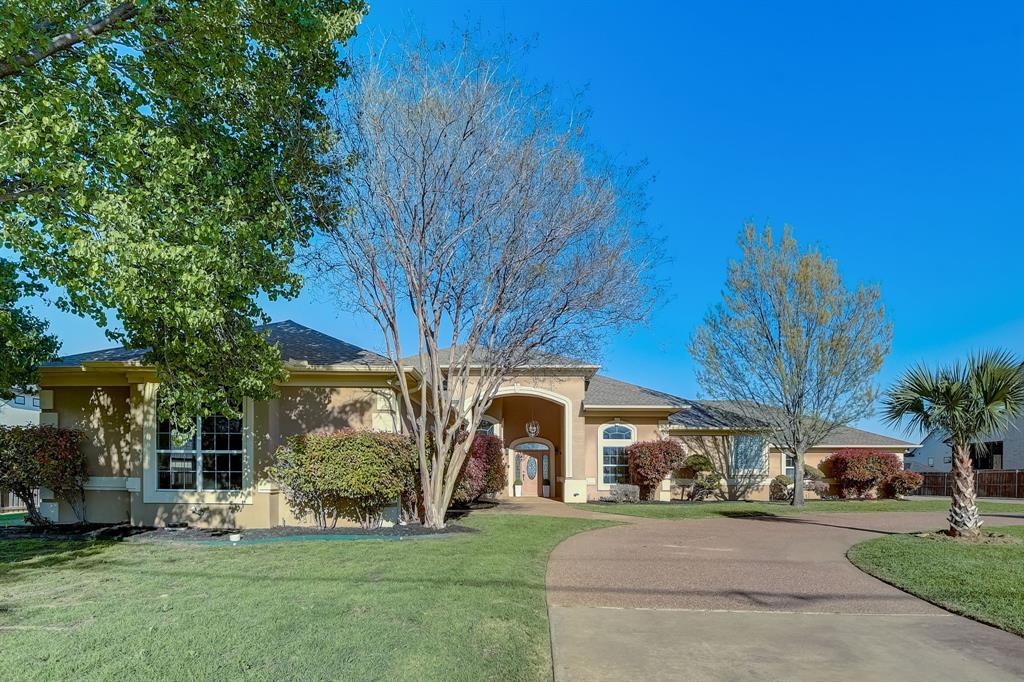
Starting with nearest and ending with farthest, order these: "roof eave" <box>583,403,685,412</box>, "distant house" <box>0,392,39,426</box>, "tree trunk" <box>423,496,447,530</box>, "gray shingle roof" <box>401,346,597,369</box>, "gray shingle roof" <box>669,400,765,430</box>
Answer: "tree trunk" <box>423,496,447,530</box>
"gray shingle roof" <box>401,346,597,369</box>
"roof eave" <box>583,403,685,412</box>
"gray shingle roof" <box>669,400,765,430</box>
"distant house" <box>0,392,39,426</box>

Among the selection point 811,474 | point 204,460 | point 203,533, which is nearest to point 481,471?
point 204,460

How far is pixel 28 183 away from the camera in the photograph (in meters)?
8.31

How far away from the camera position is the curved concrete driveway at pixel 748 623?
528cm

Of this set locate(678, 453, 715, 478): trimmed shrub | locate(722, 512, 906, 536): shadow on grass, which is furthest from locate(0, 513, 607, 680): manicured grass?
locate(678, 453, 715, 478): trimmed shrub

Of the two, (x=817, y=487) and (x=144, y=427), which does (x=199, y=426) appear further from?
(x=817, y=487)

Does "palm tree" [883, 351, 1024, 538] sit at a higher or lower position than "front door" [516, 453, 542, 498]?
higher

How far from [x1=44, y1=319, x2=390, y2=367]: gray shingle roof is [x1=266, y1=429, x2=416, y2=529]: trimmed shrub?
170 centimetres

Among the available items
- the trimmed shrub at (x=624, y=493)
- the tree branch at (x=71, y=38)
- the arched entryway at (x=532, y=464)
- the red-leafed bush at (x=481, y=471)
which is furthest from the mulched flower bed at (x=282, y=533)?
the arched entryway at (x=532, y=464)

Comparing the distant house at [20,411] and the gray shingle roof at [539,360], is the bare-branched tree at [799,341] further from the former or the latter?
the distant house at [20,411]

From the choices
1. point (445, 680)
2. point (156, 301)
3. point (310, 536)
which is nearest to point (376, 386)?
point (310, 536)

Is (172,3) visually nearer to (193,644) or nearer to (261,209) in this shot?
(261,209)

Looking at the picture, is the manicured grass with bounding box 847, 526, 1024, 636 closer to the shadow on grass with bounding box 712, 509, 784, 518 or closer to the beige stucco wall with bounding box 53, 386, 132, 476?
the shadow on grass with bounding box 712, 509, 784, 518

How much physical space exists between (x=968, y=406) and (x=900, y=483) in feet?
56.7

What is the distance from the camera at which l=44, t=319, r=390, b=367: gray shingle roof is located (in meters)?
14.5
